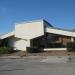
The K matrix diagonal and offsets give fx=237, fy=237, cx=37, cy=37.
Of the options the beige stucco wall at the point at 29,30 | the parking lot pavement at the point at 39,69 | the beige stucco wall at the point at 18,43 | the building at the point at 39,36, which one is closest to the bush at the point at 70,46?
the building at the point at 39,36

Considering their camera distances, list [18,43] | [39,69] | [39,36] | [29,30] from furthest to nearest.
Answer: [18,43], [29,30], [39,36], [39,69]

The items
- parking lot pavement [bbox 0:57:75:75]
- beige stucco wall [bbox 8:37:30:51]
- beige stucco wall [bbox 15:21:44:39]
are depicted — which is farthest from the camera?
beige stucco wall [bbox 8:37:30:51]

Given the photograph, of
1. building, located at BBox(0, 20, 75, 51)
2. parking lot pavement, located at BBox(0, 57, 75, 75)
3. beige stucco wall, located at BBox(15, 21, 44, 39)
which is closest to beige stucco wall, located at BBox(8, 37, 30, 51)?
building, located at BBox(0, 20, 75, 51)

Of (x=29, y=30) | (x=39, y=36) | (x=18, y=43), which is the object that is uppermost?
(x=29, y=30)

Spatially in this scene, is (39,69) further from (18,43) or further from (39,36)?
(18,43)

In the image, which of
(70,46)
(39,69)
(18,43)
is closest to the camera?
(39,69)

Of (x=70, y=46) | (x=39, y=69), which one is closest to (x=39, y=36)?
(x=70, y=46)

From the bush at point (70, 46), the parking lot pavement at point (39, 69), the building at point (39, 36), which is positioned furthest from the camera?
the building at point (39, 36)

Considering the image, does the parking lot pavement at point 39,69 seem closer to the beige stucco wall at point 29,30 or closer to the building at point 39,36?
the building at point 39,36

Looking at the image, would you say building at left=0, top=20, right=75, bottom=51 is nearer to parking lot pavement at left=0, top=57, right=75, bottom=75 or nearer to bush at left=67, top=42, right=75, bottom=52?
bush at left=67, top=42, right=75, bottom=52

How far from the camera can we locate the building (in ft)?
128

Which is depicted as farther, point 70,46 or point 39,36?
point 39,36

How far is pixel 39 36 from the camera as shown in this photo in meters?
40.1

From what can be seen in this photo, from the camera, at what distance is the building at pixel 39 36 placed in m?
39.1
